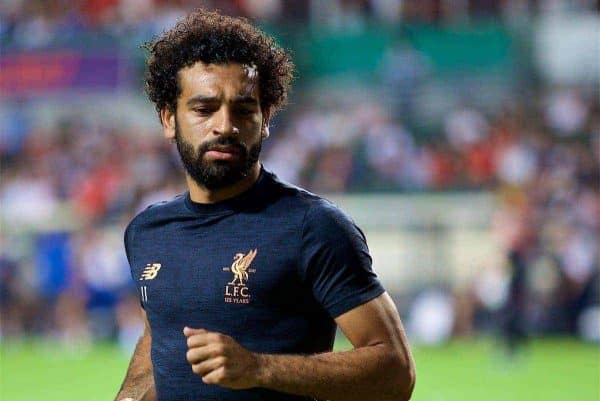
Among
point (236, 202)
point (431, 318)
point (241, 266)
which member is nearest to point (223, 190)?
point (236, 202)

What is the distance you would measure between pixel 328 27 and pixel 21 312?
5.97m

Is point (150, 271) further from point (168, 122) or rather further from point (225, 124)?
point (225, 124)

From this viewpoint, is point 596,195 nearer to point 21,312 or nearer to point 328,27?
point 328,27

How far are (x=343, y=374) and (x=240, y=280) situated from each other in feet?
1.42

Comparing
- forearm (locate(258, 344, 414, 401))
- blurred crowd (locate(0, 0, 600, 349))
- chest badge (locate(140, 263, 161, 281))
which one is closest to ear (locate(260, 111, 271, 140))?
chest badge (locate(140, 263, 161, 281))

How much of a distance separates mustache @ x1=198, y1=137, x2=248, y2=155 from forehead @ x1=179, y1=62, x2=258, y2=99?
0.14 m

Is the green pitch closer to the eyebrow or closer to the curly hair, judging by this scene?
the curly hair

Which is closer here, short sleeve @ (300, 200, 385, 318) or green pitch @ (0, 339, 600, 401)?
short sleeve @ (300, 200, 385, 318)

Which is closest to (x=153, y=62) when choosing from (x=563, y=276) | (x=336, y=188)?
(x=563, y=276)

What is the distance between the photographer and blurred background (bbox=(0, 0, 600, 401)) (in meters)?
15.0

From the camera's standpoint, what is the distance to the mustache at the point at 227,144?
11.8 ft

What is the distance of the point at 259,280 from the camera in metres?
3.58

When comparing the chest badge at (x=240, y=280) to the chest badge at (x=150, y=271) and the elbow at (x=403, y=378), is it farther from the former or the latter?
the elbow at (x=403, y=378)

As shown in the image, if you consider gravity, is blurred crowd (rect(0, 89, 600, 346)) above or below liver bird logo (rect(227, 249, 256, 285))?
below
